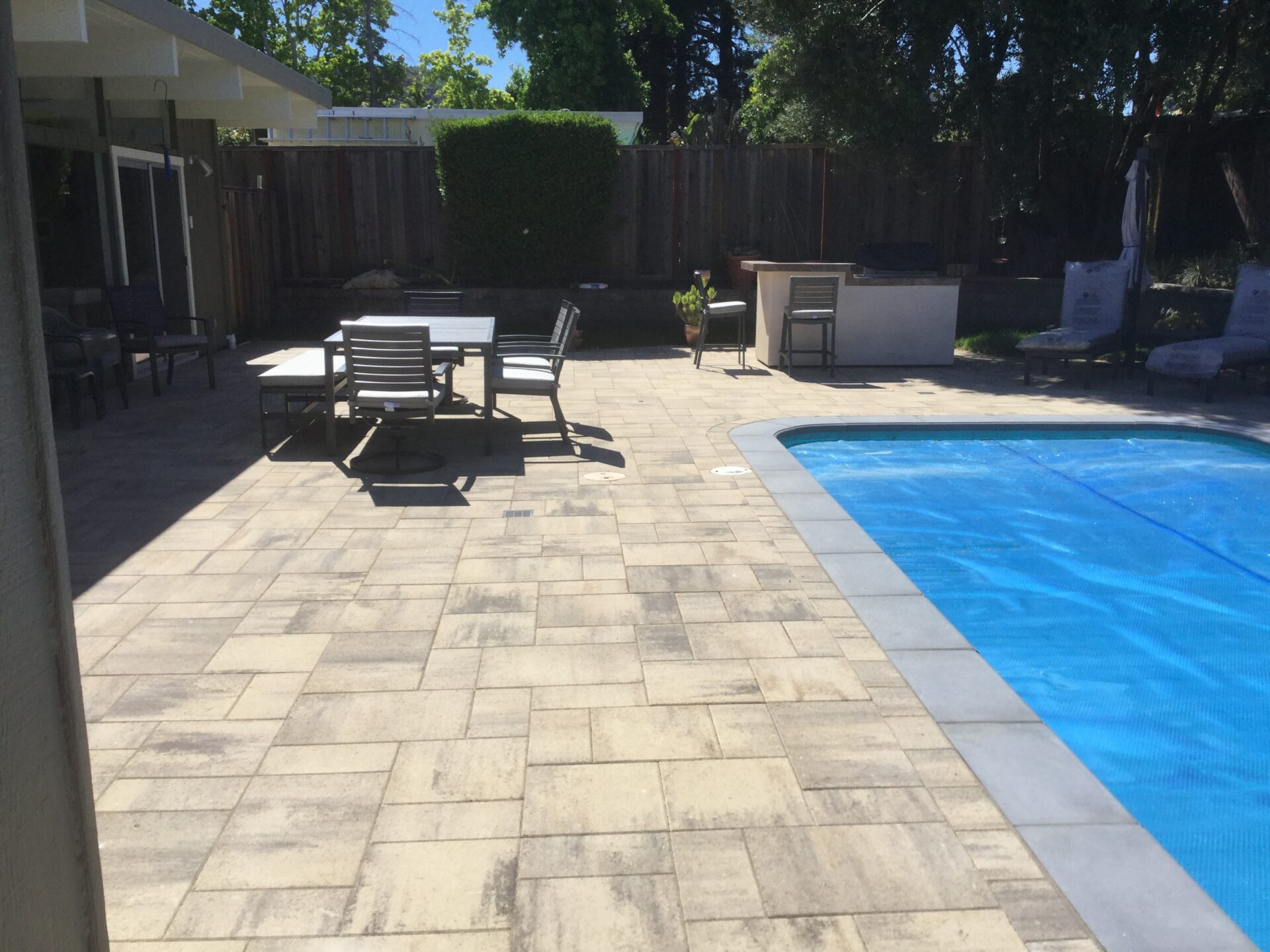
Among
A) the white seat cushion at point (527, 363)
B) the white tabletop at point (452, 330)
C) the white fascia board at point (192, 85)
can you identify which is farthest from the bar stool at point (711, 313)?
the white fascia board at point (192, 85)

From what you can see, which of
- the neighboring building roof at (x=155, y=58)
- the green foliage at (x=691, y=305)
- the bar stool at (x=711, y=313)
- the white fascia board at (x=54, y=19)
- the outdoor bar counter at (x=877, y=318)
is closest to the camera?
the white fascia board at (x=54, y=19)

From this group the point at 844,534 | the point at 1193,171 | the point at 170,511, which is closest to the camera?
the point at 844,534

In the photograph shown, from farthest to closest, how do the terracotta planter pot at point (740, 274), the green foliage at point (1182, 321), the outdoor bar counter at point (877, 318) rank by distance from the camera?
1. the terracotta planter pot at point (740, 274)
2. the green foliage at point (1182, 321)
3. the outdoor bar counter at point (877, 318)

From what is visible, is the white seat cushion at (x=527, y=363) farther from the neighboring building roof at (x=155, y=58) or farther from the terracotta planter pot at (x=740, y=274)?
the terracotta planter pot at (x=740, y=274)

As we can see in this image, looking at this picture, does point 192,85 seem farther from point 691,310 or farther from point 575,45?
point 575,45

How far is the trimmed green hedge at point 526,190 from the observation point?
14250mm

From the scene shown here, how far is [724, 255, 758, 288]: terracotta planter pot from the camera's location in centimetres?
1488

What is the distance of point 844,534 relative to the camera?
226 inches

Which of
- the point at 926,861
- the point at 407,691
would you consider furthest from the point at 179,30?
the point at 926,861

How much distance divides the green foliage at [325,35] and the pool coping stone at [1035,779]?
91.1 ft

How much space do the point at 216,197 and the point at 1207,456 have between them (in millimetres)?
11563

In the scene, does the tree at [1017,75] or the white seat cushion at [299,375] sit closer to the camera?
the white seat cushion at [299,375]

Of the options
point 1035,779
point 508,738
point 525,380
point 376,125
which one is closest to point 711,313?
point 525,380

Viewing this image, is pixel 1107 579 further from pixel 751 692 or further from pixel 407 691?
pixel 407 691
